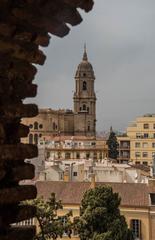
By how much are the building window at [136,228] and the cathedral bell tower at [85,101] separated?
70521mm

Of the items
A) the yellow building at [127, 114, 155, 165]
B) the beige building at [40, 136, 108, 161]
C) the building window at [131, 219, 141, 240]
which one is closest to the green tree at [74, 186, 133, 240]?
the building window at [131, 219, 141, 240]

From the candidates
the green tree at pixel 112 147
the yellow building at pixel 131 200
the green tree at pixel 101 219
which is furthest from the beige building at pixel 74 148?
the green tree at pixel 101 219

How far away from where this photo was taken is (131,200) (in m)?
28.4

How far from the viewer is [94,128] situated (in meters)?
101

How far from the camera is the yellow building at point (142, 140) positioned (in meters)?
81.0

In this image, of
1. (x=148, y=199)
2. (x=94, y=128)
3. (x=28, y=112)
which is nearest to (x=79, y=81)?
(x=94, y=128)

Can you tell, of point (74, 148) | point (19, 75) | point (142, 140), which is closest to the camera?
point (19, 75)

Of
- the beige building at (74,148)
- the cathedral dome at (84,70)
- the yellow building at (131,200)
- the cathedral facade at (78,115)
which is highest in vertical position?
the cathedral dome at (84,70)

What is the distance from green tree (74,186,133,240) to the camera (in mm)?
22984

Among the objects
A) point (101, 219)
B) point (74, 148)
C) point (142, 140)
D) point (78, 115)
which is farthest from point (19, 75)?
point (78, 115)

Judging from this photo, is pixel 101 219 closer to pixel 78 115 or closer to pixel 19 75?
pixel 19 75

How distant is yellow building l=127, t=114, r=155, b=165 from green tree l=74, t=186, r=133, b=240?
56.8 meters

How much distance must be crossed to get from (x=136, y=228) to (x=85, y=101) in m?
72.9

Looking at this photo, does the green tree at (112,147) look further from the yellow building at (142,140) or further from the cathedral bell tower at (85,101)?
the cathedral bell tower at (85,101)
